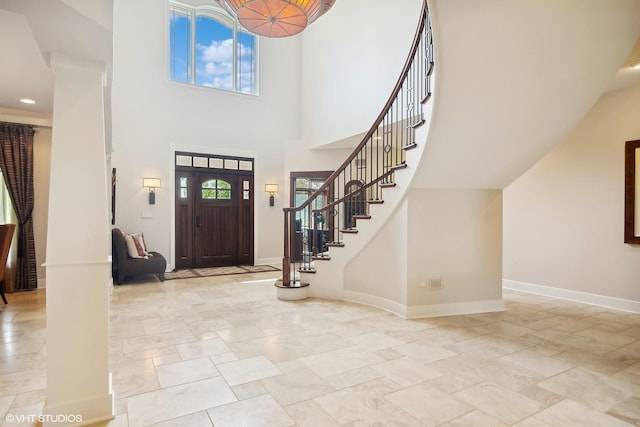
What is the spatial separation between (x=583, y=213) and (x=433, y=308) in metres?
2.64

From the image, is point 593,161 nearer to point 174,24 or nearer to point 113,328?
point 113,328

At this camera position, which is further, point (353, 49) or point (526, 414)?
point (353, 49)

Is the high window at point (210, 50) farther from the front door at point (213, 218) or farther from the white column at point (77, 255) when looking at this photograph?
the white column at point (77, 255)

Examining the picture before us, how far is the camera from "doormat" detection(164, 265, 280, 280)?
6617 mm

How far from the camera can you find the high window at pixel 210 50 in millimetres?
7398

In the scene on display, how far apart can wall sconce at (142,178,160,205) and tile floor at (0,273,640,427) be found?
112 inches

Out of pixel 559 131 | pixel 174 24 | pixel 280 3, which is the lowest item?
pixel 559 131

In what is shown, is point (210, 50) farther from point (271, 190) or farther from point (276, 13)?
point (276, 13)

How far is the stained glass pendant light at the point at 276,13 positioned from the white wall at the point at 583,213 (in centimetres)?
396

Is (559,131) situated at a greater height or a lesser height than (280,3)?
lesser

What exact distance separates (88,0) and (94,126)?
655mm

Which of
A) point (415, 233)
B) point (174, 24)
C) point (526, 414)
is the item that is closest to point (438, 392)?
point (526, 414)

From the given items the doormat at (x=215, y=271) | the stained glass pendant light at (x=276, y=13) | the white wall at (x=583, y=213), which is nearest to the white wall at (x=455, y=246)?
the white wall at (x=583, y=213)

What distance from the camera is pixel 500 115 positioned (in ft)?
10.6
